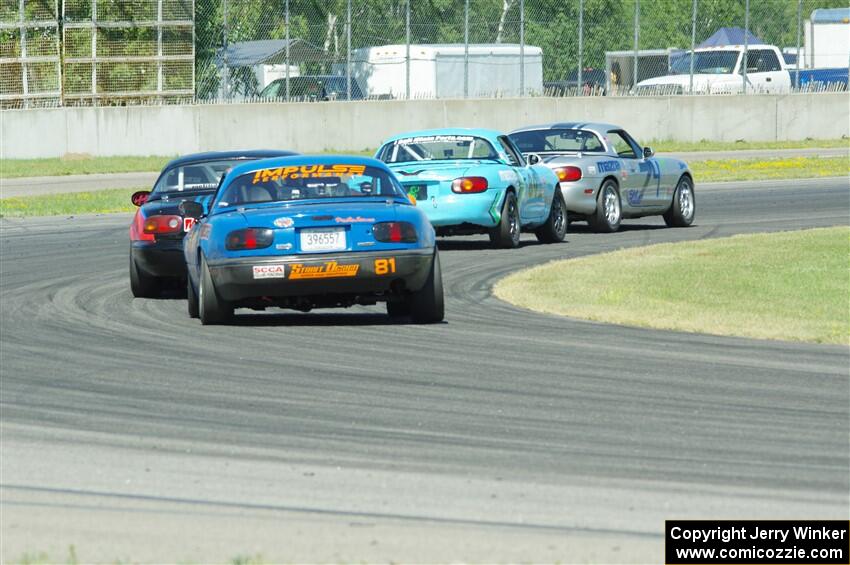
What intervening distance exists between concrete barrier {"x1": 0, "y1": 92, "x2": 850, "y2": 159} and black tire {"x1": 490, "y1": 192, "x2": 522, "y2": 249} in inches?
743

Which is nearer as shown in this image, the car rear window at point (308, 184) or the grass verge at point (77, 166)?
the car rear window at point (308, 184)

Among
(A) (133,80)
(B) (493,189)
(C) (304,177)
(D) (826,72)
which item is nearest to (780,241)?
(B) (493,189)

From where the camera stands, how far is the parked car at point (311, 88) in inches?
1483

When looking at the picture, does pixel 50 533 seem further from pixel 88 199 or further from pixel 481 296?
pixel 88 199

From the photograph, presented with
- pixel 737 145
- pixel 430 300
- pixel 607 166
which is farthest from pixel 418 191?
pixel 737 145

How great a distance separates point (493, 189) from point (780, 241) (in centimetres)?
365

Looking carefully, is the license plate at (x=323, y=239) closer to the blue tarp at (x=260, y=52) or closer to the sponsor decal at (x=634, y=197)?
the sponsor decal at (x=634, y=197)

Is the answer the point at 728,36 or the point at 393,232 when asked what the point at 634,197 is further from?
the point at 728,36

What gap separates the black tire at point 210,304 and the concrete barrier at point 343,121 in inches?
979

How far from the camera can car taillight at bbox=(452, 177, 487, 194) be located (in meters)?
17.3

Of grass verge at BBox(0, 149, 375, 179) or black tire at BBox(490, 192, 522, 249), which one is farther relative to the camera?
grass verge at BBox(0, 149, 375, 179)

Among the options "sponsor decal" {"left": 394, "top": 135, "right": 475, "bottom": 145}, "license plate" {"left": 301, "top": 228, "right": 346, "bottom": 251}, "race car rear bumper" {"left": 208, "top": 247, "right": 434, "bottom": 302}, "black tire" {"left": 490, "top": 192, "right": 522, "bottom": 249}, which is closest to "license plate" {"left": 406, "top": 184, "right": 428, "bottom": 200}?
"sponsor decal" {"left": 394, "top": 135, "right": 475, "bottom": 145}

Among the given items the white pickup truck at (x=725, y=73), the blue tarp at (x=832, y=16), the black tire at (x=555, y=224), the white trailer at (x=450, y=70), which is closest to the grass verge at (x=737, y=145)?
the white pickup truck at (x=725, y=73)

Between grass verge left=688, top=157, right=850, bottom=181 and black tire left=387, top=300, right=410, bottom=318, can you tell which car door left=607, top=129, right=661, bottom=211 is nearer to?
black tire left=387, top=300, right=410, bottom=318
